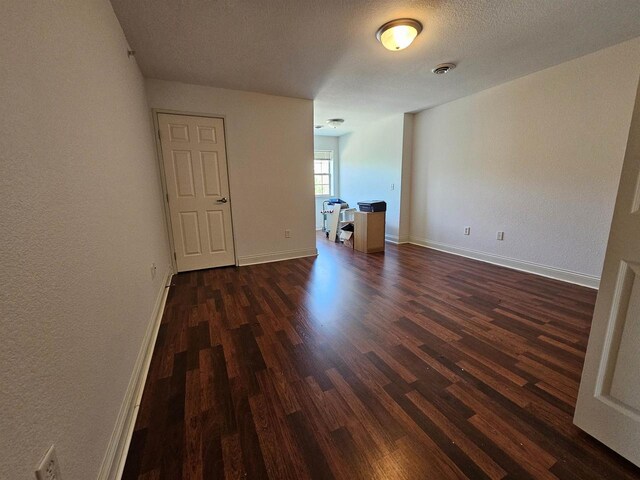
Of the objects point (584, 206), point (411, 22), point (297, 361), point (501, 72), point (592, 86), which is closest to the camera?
point (297, 361)

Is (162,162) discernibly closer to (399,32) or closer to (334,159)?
(399,32)

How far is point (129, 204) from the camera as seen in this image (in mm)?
1785

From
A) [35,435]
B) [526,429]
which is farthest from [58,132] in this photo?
[526,429]

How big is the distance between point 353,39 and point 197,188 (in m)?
2.44

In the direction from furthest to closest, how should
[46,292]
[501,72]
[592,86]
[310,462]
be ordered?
[501,72] → [592,86] → [310,462] → [46,292]

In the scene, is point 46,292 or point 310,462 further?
point 310,462

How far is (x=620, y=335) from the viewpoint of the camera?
105cm

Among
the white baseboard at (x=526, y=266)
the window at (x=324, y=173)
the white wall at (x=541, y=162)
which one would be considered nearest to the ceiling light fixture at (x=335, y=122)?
the window at (x=324, y=173)

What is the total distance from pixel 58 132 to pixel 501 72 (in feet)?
12.8

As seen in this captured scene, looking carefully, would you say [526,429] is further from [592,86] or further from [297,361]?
[592,86]

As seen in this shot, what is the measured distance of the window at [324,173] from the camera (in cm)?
670

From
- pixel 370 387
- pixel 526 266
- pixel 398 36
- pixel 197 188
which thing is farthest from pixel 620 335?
pixel 197 188

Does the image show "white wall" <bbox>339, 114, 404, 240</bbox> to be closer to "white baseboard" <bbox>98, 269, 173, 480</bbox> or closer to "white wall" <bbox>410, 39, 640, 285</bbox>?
"white wall" <bbox>410, 39, 640, 285</bbox>

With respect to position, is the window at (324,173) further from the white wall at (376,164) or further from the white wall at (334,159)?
the white wall at (376,164)
